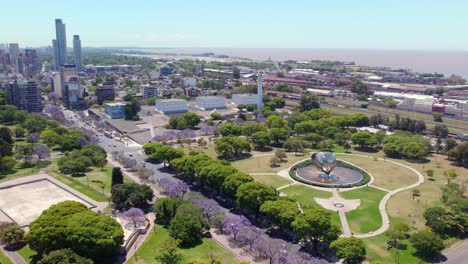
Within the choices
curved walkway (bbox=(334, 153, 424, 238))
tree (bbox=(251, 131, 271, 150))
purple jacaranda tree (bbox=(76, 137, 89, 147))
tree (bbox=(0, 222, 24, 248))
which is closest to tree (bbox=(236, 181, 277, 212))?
curved walkway (bbox=(334, 153, 424, 238))

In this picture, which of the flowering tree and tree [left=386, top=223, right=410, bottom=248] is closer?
tree [left=386, top=223, right=410, bottom=248]

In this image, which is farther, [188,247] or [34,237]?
[188,247]

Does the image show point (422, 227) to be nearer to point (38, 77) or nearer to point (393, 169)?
point (393, 169)

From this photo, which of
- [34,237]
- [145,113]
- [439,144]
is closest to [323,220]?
[34,237]

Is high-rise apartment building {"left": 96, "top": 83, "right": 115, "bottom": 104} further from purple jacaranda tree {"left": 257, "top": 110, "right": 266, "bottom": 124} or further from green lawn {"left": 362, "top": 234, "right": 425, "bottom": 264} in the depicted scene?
green lawn {"left": 362, "top": 234, "right": 425, "bottom": 264}

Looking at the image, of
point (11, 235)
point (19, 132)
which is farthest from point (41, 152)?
point (11, 235)

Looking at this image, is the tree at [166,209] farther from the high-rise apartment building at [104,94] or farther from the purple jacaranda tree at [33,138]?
the high-rise apartment building at [104,94]
